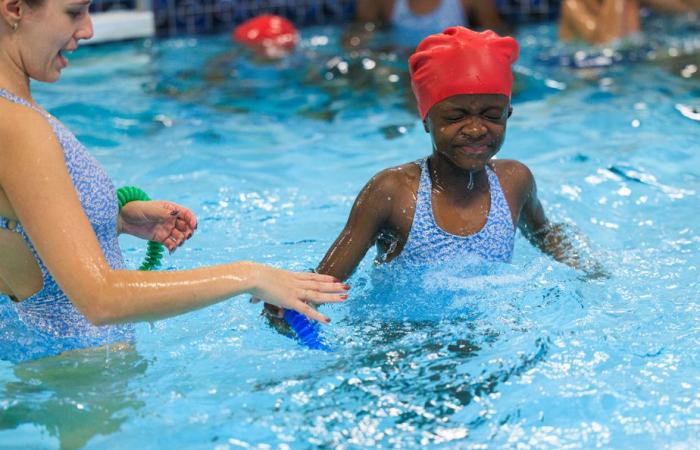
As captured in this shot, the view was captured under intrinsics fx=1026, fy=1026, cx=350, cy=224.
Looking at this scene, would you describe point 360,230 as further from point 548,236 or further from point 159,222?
point 548,236

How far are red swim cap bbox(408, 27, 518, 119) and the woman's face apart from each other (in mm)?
1441

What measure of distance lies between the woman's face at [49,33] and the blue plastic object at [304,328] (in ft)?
3.74

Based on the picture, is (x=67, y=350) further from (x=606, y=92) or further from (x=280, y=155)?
(x=606, y=92)

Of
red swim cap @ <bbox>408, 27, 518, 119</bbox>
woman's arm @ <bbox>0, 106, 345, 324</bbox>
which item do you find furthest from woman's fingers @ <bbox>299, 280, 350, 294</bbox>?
red swim cap @ <bbox>408, 27, 518, 119</bbox>

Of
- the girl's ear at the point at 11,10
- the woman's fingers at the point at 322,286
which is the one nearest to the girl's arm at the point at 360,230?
the woman's fingers at the point at 322,286

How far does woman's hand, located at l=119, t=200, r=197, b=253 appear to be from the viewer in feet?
12.7

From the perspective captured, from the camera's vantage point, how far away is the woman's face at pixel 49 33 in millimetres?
3188

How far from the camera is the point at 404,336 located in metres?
4.02

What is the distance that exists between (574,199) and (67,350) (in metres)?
3.60

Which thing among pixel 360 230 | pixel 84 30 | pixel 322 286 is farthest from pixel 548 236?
pixel 84 30

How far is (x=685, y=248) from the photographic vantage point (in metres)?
5.30

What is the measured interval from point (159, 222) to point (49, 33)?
3.06ft

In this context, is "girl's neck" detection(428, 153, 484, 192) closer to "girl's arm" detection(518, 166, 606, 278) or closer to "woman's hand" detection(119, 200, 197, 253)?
"girl's arm" detection(518, 166, 606, 278)

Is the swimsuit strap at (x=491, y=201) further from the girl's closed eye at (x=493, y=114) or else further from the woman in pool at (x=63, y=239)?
the woman in pool at (x=63, y=239)
